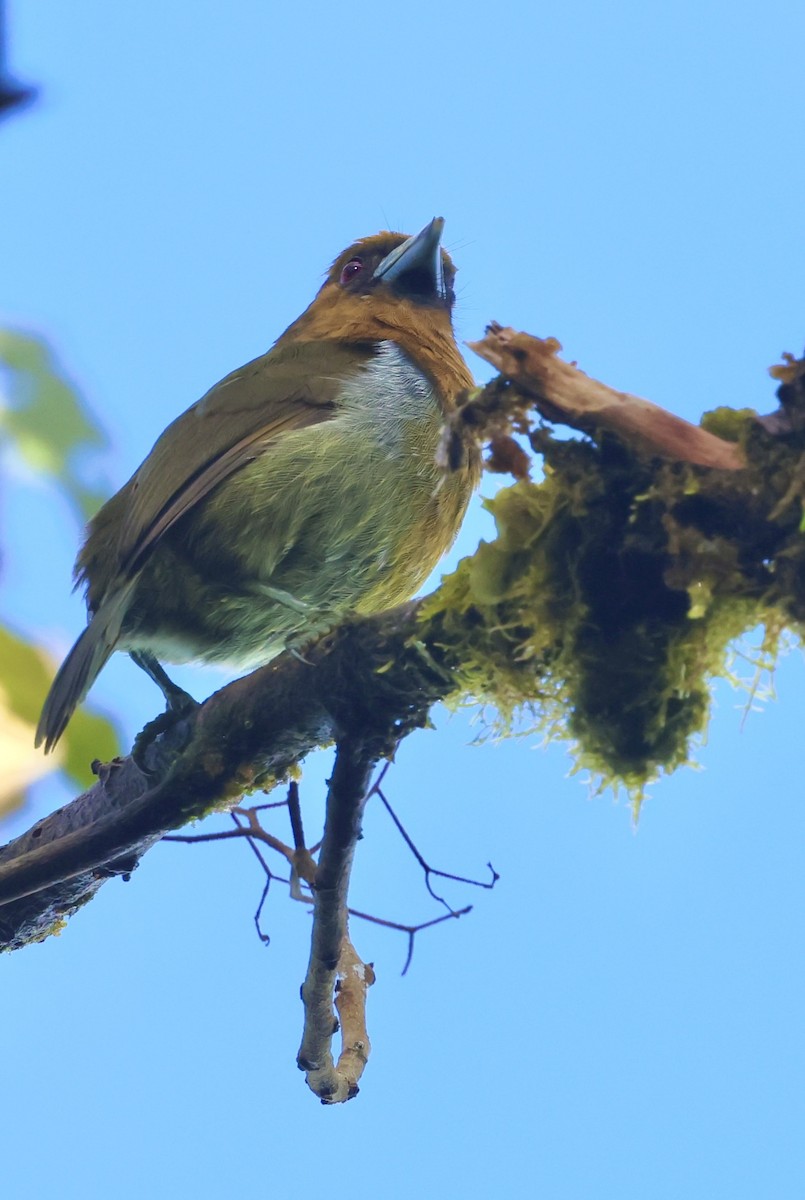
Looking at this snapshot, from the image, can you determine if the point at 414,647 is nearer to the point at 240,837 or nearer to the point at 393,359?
the point at 240,837

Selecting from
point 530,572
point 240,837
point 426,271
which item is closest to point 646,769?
point 530,572

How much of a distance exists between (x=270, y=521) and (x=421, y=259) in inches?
62.5

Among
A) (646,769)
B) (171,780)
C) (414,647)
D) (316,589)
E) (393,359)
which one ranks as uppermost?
(393,359)

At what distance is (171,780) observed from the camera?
8.62 ft

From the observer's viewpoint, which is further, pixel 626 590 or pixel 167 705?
pixel 167 705

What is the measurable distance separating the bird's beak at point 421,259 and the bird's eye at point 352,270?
13 cm

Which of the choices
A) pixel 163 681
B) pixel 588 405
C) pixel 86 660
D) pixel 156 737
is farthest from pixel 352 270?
pixel 588 405

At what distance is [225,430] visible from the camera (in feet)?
11.6

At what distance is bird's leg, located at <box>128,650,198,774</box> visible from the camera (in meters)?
2.91

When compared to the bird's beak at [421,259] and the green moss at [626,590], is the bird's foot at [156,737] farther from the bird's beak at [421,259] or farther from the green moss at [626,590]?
the bird's beak at [421,259]

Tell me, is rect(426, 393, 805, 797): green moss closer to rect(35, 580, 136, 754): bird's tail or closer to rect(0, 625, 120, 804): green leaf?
rect(0, 625, 120, 804): green leaf

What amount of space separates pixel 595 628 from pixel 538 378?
0.41 m

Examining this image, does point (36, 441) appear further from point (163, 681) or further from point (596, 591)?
point (163, 681)

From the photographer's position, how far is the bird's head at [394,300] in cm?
409
